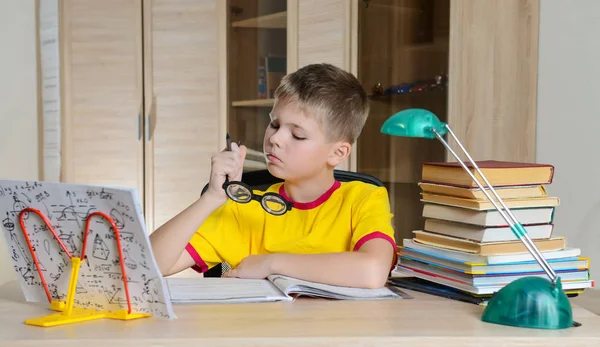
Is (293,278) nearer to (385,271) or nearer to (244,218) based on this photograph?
(385,271)

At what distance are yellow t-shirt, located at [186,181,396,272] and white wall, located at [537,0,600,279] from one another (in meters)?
0.99

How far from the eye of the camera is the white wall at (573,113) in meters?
2.33

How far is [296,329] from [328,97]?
733mm

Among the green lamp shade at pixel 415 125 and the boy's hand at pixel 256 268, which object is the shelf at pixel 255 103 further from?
the green lamp shade at pixel 415 125

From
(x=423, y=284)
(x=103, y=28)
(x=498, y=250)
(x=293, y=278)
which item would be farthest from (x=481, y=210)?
(x=103, y=28)

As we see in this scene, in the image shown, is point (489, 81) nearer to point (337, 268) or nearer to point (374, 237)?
point (374, 237)

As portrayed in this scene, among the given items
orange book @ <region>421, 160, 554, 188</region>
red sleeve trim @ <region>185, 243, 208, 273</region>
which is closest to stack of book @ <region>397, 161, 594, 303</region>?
orange book @ <region>421, 160, 554, 188</region>

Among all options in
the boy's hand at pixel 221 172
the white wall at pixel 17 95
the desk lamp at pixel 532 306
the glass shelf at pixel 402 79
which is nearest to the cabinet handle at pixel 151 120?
the white wall at pixel 17 95

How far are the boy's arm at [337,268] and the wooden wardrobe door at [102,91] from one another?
230 centimetres

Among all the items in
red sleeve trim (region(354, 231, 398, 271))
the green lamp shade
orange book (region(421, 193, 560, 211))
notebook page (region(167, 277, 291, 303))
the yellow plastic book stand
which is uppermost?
the green lamp shade

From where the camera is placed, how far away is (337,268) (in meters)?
1.32

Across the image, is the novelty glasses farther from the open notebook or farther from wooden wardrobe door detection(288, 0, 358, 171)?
wooden wardrobe door detection(288, 0, 358, 171)

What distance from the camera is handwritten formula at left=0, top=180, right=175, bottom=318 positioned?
994 mm

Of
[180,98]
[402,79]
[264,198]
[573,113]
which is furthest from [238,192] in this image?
[180,98]
